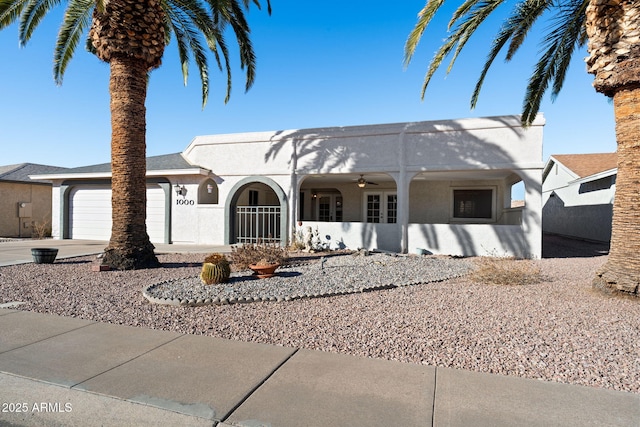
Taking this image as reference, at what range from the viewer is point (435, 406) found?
10.5 feet

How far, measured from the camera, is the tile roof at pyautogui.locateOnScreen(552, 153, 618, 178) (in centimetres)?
2397

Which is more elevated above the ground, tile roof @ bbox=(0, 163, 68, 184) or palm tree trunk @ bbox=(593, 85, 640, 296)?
tile roof @ bbox=(0, 163, 68, 184)

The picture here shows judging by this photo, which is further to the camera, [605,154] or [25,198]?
[605,154]

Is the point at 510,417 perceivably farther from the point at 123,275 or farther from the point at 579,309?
the point at 123,275

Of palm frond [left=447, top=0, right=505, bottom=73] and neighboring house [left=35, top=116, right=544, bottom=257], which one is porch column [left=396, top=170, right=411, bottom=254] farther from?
palm frond [left=447, top=0, right=505, bottom=73]

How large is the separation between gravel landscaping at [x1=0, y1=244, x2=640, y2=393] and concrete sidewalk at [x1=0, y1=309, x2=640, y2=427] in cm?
37

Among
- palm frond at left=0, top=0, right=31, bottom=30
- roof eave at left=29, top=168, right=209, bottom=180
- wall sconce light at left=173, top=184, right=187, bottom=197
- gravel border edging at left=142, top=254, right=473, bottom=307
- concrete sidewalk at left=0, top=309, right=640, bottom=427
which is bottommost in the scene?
concrete sidewalk at left=0, top=309, right=640, bottom=427

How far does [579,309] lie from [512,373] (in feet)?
10.3

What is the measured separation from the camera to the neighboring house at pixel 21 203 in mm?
21922

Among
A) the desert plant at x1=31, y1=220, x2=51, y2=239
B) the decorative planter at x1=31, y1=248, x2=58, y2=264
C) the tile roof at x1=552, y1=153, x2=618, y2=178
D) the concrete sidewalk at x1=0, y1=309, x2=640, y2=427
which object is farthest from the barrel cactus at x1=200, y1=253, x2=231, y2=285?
the tile roof at x1=552, y1=153, x2=618, y2=178

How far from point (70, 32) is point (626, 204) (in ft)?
51.7

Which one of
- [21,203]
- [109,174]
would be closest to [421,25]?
[109,174]

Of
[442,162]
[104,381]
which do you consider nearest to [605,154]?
[442,162]

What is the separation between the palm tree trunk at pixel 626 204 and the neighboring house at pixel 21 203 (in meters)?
25.4
